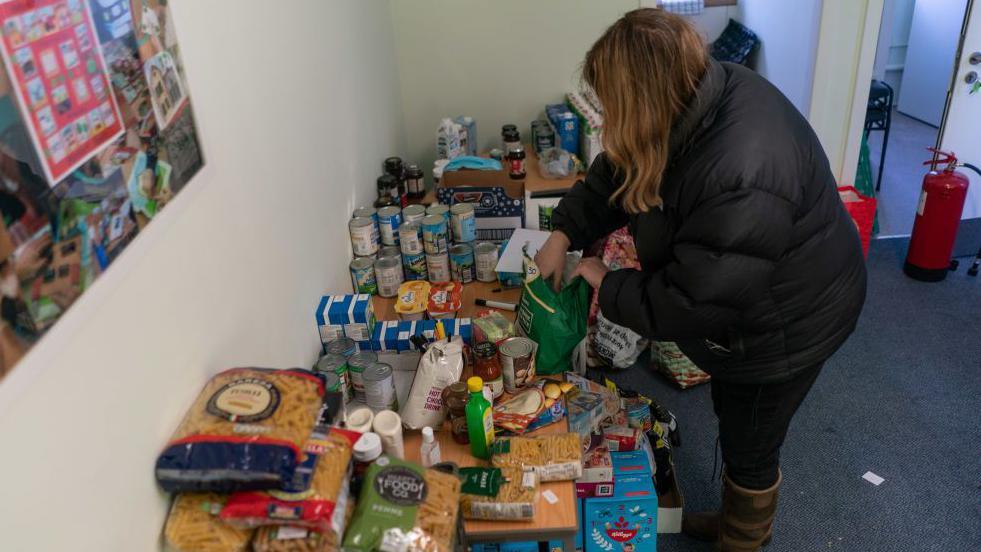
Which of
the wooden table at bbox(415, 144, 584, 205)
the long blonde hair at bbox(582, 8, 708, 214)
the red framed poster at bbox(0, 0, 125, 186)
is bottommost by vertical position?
the wooden table at bbox(415, 144, 584, 205)

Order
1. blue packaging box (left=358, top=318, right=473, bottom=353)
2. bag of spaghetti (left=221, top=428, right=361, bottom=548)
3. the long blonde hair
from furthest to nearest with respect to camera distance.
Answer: blue packaging box (left=358, top=318, right=473, bottom=353) < the long blonde hair < bag of spaghetti (left=221, top=428, right=361, bottom=548)

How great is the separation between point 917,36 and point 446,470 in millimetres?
5886

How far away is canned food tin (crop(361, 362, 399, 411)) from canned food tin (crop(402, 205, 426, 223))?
2.58 feet

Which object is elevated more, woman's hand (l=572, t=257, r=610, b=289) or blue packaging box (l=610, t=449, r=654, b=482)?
woman's hand (l=572, t=257, r=610, b=289)

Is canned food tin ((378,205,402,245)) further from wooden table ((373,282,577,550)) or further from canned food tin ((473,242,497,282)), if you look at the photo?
wooden table ((373,282,577,550))

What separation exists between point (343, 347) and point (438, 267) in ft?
1.92

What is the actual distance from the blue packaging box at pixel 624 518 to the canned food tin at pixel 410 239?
948 millimetres

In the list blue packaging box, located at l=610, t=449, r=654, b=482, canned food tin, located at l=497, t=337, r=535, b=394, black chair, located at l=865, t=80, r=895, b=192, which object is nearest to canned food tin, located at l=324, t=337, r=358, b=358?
canned food tin, located at l=497, t=337, r=535, b=394

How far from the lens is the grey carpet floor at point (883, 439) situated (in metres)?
2.15

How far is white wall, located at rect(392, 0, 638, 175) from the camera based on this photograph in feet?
10.9

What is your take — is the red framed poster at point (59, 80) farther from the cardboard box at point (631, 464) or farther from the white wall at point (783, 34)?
the white wall at point (783, 34)

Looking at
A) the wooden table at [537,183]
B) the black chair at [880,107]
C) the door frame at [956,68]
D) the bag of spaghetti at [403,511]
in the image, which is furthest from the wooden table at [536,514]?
the black chair at [880,107]

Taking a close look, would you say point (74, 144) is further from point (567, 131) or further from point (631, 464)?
point (567, 131)

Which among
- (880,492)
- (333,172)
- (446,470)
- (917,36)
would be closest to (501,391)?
(446,470)
